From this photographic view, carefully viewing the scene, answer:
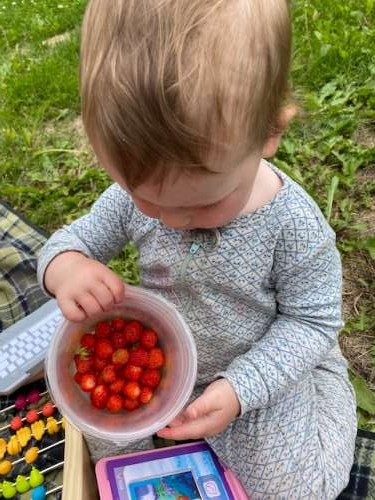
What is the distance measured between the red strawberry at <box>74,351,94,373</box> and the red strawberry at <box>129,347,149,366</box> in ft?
0.23

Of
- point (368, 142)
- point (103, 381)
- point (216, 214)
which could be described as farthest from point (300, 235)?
point (368, 142)

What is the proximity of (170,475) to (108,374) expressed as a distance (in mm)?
290

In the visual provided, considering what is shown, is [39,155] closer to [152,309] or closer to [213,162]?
[152,309]

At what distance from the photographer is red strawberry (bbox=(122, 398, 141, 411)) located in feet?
3.32

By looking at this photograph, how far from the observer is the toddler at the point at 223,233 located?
68 cm

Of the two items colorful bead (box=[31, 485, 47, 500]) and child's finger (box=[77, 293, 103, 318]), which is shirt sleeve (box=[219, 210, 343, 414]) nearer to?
child's finger (box=[77, 293, 103, 318])

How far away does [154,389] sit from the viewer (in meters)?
1.04

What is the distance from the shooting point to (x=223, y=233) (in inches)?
39.1

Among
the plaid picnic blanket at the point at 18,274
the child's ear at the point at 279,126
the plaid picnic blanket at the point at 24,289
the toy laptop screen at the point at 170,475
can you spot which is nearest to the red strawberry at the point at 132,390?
the toy laptop screen at the point at 170,475

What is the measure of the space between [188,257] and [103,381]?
26cm

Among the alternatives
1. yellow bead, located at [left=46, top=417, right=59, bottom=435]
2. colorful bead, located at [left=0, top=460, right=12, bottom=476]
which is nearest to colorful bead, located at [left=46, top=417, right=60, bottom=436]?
yellow bead, located at [left=46, top=417, right=59, bottom=435]

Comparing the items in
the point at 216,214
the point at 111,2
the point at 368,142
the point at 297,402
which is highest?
the point at 111,2

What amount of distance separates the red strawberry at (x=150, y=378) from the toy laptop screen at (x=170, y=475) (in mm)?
229

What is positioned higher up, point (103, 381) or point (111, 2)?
point (111, 2)
